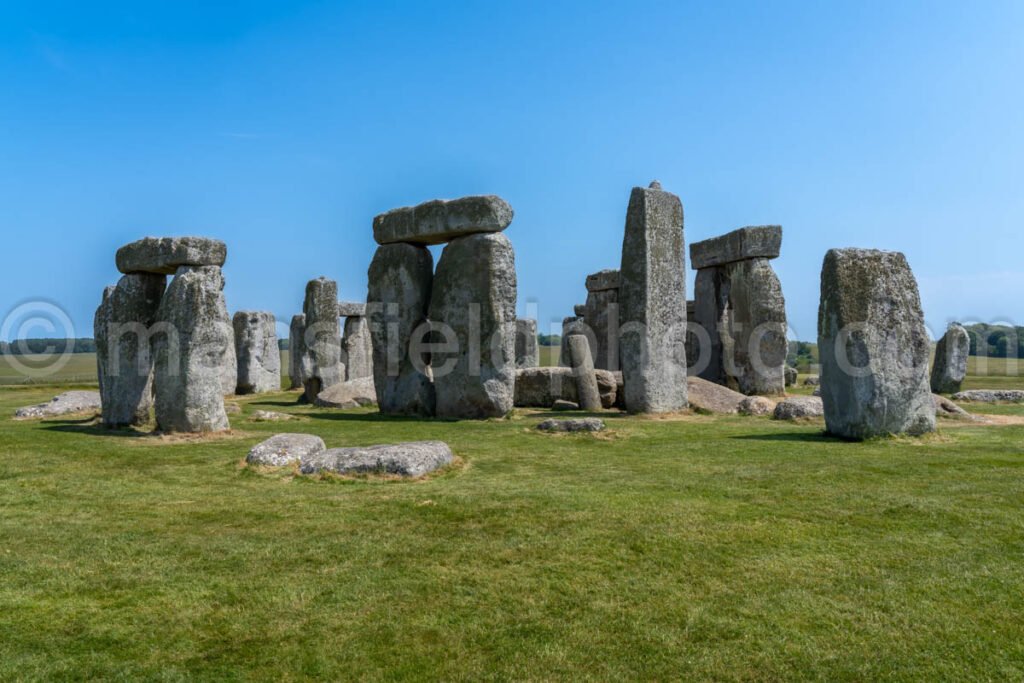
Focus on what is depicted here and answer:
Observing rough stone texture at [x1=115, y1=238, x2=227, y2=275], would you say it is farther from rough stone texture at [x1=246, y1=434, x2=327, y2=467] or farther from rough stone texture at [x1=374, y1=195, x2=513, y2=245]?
rough stone texture at [x1=374, y1=195, x2=513, y2=245]

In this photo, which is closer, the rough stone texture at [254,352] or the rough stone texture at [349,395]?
the rough stone texture at [349,395]

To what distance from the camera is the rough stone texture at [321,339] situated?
18.1m

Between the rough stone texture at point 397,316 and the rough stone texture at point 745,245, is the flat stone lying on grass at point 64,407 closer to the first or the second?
the rough stone texture at point 397,316

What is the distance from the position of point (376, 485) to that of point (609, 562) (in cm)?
268

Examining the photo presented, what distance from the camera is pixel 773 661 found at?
10.9 feet

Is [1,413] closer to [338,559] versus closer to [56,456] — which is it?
[56,456]

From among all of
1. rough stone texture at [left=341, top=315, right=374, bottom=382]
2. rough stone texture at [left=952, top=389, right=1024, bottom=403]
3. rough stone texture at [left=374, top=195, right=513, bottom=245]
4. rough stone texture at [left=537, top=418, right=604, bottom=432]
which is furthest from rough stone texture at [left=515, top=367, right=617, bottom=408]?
rough stone texture at [left=341, top=315, right=374, bottom=382]

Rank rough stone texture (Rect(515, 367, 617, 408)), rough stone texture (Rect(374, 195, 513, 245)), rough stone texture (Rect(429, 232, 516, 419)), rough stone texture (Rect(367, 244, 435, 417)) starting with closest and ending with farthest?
rough stone texture (Rect(429, 232, 516, 419)) < rough stone texture (Rect(374, 195, 513, 245)) < rough stone texture (Rect(367, 244, 435, 417)) < rough stone texture (Rect(515, 367, 617, 408))

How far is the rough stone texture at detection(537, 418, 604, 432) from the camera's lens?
980 cm

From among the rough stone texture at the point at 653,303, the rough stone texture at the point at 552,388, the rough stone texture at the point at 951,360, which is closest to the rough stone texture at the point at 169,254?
the rough stone texture at the point at 653,303

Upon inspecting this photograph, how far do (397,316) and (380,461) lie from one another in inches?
288

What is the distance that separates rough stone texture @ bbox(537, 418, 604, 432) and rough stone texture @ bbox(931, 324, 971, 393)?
12597mm

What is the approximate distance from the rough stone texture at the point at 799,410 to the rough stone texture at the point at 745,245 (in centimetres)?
674

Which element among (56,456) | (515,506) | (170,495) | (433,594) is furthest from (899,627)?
Answer: (56,456)
